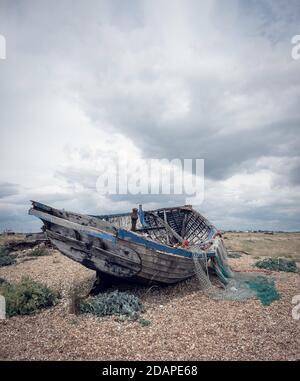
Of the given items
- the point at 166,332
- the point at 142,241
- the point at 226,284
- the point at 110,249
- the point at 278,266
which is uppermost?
the point at 142,241

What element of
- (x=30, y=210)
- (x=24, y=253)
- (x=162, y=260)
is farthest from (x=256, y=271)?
(x=24, y=253)

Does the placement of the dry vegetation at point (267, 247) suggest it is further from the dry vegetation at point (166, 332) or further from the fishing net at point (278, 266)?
the dry vegetation at point (166, 332)

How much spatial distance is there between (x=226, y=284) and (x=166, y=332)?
17.5 ft

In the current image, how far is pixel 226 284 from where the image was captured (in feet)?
38.0

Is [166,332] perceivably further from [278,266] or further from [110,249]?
[278,266]

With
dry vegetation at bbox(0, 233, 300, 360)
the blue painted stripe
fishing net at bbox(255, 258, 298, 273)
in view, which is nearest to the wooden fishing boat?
the blue painted stripe

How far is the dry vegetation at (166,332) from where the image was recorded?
6074 millimetres

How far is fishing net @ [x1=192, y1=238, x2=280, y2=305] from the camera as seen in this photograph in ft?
32.6

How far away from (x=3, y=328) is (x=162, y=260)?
527 centimetres

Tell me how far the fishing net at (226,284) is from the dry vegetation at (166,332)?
1.36 feet

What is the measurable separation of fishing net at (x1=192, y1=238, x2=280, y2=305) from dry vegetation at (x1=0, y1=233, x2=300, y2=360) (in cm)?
42

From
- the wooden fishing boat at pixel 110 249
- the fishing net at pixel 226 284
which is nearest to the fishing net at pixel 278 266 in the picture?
the fishing net at pixel 226 284

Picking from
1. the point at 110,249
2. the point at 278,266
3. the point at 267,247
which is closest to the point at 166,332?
the point at 110,249

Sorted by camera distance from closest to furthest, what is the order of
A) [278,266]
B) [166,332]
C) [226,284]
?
[166,332] < [226,284] < [278,266]
